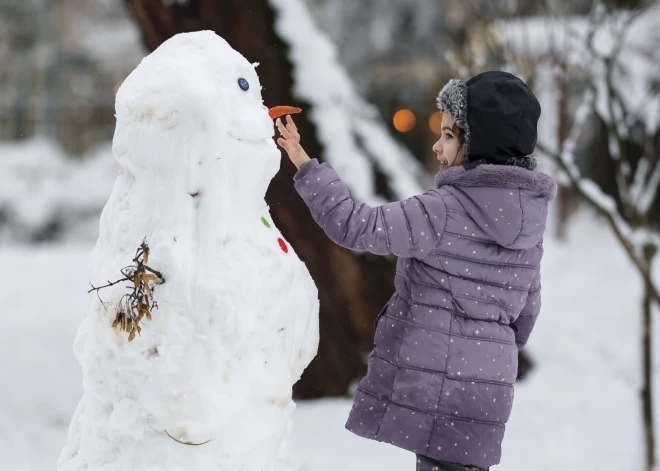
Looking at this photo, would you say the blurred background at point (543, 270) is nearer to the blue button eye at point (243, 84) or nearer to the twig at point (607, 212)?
the twig at point (607, 212)

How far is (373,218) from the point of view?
7.16 feet

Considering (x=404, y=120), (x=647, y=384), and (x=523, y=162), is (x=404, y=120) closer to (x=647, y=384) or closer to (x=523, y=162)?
(x=647, y=384)

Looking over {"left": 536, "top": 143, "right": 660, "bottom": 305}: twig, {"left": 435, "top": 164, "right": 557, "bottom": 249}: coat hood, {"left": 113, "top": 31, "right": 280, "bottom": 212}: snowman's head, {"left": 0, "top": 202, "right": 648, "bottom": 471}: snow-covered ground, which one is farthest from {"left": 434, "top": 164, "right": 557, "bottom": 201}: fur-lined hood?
{"left": 0, "top": 202, "right": 648, "bottom": 471}: snow-covered ground

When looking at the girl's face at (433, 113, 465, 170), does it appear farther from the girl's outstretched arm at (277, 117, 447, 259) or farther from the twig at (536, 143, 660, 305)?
the twig at (536, 143, 660, 305)

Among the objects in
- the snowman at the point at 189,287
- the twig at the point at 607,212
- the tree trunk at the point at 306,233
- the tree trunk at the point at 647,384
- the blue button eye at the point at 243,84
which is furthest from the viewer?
the tree trunk at the point at 647,384

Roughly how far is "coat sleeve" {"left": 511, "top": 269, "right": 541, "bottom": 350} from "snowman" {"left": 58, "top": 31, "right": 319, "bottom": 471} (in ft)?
2.72

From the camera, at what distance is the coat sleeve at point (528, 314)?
2.50 metres

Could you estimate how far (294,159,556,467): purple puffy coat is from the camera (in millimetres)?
2205

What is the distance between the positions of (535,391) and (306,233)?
218 cm

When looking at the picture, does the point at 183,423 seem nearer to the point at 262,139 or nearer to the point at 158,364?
the point at 158,364

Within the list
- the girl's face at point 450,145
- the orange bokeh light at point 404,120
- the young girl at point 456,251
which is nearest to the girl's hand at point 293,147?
the young girl at point 456,251

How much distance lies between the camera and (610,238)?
460 inches

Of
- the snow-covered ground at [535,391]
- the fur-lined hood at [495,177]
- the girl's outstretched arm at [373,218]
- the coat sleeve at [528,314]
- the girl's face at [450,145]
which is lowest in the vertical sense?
the snow-covered ground at [535,391]

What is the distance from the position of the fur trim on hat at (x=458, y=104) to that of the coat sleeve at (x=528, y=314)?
53 cm
